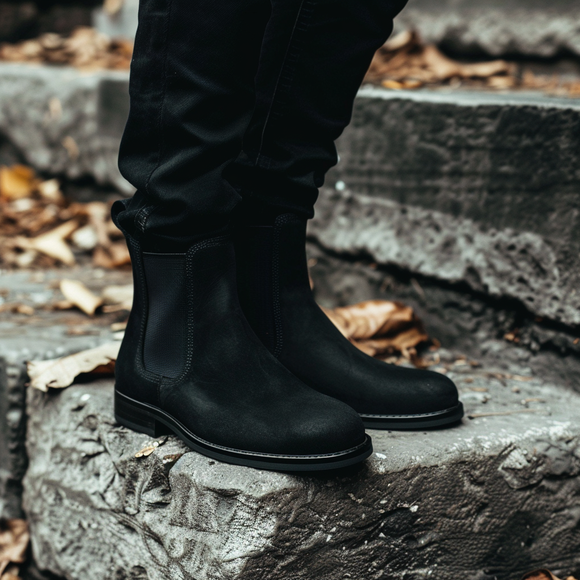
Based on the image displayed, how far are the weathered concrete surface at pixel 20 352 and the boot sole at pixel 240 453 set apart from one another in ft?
1.09

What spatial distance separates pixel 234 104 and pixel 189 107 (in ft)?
0.20

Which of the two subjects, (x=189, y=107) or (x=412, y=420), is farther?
(x=412, y=420)

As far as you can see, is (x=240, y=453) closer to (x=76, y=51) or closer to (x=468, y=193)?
(x=468, y=193)

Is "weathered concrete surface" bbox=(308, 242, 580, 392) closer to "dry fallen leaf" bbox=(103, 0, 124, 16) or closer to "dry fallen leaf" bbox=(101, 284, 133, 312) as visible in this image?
"dry fallen leaf" bbox=(101, 284, 133, 312)

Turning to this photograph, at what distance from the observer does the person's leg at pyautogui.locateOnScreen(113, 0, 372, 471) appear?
0.85 meters

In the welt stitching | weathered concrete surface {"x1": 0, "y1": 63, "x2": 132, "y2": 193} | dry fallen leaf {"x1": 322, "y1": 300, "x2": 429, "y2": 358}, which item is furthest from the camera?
weathered concrete surface {"x1": 0, "y1": 63, "x2": 132, "y2": 193}

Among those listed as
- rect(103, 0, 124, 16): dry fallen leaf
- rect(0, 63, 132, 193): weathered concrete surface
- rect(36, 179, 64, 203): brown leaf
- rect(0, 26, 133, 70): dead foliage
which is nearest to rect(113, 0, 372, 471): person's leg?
rect(0, 63, 132, 193): weathered concrete surface

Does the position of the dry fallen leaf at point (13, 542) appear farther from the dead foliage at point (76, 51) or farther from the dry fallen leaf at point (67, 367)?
the dead foliage at point (76, 51)

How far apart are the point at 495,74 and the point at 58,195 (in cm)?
157

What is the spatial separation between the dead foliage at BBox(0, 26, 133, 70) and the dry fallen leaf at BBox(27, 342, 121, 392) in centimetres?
167

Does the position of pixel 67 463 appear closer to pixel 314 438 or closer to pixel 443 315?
pixel 314 438

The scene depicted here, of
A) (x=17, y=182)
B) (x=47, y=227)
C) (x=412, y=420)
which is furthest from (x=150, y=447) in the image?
(x=17, y=182)

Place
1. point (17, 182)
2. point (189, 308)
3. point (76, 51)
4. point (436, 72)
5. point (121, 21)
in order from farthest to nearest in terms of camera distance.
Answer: point (121, 21)
point (76, 51)
point (17, 182)
point (436, 72)
point (189, 308)

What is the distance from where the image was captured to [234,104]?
2.88 feet
